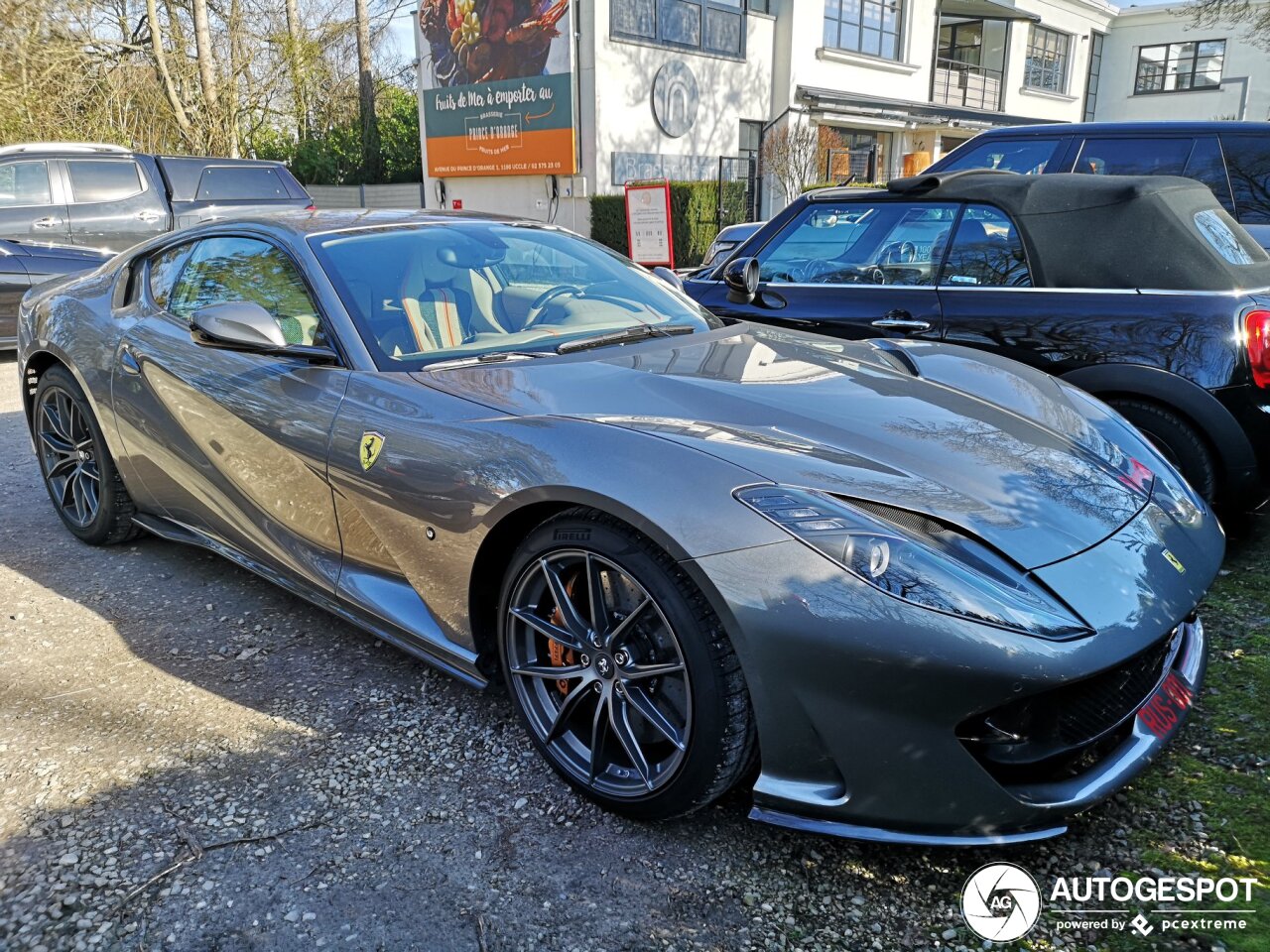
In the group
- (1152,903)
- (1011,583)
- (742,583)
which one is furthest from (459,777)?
(1152,903)

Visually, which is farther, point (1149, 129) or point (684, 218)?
point (684, 218)

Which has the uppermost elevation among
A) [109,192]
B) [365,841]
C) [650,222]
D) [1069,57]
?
[1069,57]

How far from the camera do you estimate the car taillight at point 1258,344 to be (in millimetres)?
3613

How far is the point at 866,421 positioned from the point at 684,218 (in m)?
16.6

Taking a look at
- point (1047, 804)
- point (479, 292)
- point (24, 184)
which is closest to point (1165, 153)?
point (479, 292)

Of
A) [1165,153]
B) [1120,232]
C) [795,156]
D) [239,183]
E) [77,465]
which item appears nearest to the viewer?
[1120,232]

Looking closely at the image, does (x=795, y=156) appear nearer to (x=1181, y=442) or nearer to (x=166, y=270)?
(x=1181, y=442)

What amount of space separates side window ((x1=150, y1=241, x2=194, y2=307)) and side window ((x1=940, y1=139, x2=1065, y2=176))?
5111mm

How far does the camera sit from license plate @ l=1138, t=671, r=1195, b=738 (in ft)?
7.14

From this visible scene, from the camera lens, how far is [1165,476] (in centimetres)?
273

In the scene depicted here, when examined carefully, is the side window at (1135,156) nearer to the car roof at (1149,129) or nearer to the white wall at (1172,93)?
the car roof at (1149,129)

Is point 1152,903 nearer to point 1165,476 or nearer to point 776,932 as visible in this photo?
point 776,932

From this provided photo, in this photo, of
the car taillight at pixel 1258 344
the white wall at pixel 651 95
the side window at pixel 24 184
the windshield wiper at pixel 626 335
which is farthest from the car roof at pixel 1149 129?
the white wall at pixel 651 95

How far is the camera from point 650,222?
490 inches
